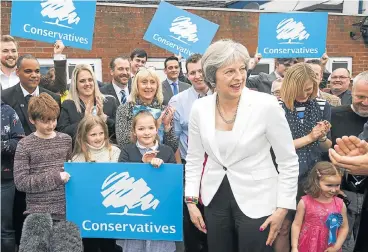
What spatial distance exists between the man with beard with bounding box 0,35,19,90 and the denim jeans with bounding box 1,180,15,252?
61.0 inches

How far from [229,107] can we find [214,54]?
0.34 m

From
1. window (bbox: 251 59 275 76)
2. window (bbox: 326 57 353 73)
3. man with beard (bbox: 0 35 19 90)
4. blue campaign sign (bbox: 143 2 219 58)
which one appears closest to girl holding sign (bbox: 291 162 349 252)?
blue campaign sign (bbox: 143 2 219 58)

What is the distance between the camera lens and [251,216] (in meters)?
2.83

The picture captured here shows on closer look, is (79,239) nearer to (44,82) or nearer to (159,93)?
(159,93)

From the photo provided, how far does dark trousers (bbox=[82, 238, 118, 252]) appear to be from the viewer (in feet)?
12.8

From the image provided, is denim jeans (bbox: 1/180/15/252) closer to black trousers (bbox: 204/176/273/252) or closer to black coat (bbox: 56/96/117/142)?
black coat (bbox: 56/96/117/142)

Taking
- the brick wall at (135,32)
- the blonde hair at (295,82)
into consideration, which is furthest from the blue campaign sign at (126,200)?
the brick wall at (135,32)

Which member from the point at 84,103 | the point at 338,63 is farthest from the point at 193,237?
the point at 338,63

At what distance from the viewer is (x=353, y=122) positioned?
3.92 meters

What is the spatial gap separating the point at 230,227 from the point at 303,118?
3.95 ft

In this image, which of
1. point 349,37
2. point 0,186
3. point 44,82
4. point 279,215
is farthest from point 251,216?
point 349,37

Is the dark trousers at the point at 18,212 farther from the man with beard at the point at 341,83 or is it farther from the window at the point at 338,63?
the window at the point at 338,63

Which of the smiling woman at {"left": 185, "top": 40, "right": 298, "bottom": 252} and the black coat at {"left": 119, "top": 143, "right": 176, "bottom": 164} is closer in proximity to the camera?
the smiling woman at {"left": 185, "top": 40, "right": 298, "bottom": 252}

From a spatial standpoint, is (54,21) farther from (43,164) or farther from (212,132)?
(212,132)
